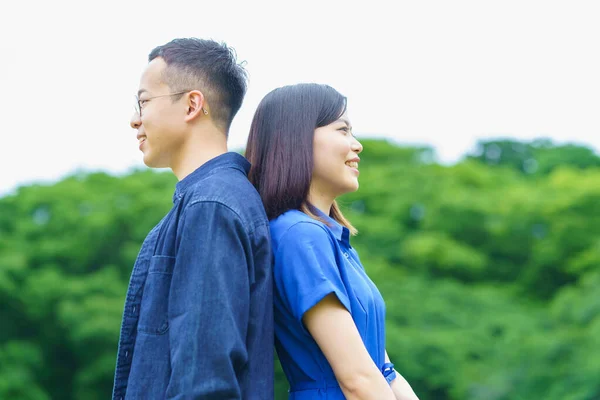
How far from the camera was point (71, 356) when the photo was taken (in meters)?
13.0

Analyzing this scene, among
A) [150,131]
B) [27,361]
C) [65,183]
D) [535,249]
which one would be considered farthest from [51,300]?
[150,131]

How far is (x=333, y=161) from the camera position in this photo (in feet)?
5.32

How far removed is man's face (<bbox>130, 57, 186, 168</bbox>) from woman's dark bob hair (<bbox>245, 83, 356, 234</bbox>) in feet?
0.53

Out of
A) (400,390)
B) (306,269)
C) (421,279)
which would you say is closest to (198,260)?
(306,269)

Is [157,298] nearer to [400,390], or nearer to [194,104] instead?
[194,104]

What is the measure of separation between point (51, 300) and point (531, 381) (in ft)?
23.5

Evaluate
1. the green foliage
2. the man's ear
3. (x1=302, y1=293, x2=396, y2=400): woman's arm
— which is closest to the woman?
(x1=302, y1=293, x2=396, y2=400): woman's arm

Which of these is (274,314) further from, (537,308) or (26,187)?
(26,187)

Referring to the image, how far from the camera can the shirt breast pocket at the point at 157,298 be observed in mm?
1414

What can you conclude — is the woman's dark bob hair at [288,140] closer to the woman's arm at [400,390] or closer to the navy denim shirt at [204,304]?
the navy denim shirt at [204,304]

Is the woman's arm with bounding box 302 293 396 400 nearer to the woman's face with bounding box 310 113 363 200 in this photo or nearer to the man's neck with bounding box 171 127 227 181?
the woman's face with bounding box 310 113 363 200


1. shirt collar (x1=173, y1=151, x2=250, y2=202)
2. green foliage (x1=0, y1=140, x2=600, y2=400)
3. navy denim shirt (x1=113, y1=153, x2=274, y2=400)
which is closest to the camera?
navy denim shirt (x1=113, y1=153, x2=274, y2=400)

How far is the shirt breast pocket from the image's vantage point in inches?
55.7

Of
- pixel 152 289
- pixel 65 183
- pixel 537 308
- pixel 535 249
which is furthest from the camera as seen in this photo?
pixel 65 183
